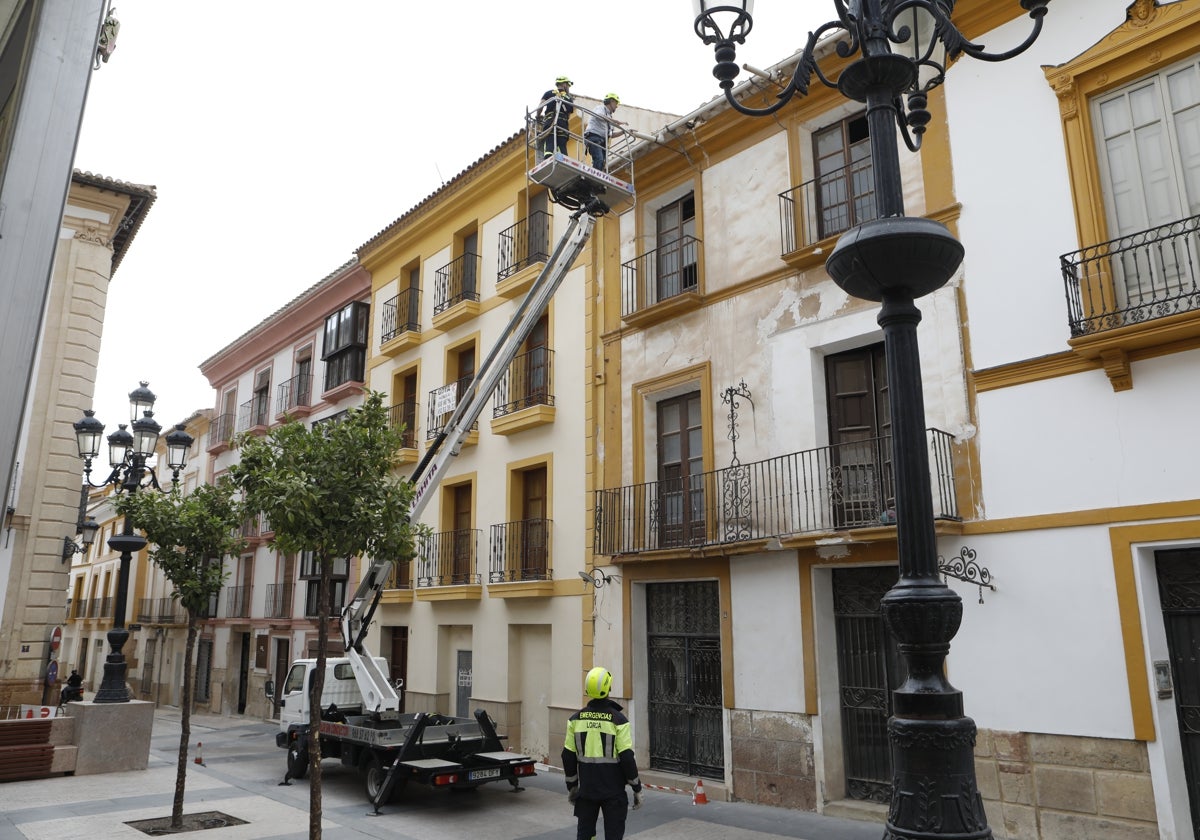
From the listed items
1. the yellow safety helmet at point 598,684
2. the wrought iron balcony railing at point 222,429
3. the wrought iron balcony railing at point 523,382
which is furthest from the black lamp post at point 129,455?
the wrought iron balcony railing at point 222,429

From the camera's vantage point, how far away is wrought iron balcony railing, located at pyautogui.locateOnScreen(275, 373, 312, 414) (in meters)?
23.8

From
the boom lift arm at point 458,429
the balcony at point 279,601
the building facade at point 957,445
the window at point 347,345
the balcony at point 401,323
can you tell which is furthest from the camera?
the balcony at point 279,601

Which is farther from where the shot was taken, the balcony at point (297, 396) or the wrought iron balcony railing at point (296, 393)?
the wrought iron balcony railing at point (296, 393)

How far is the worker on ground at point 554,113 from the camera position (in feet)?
41.3

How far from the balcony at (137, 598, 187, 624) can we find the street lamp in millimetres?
30368

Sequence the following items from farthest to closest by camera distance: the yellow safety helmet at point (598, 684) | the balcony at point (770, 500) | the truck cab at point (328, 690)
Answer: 1. the truck cab at point (328, 690)
2. the balcony at point (770, 500)
3. the yellow safety helmet at point (598, 684)

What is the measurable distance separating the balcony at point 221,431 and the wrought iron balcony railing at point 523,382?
594 inches

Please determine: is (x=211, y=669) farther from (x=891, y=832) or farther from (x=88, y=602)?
(x=891, y=832)

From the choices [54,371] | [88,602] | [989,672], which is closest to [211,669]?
[54,371]

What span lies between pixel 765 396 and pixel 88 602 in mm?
40314

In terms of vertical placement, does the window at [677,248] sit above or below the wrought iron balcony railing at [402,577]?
above

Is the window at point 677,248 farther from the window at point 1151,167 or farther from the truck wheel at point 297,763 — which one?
the truck wheel at point 297,763

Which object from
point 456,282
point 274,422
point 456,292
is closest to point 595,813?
point 456,292

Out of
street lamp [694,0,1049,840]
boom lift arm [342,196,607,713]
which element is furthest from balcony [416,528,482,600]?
street lamp [694,0,1049,840]
